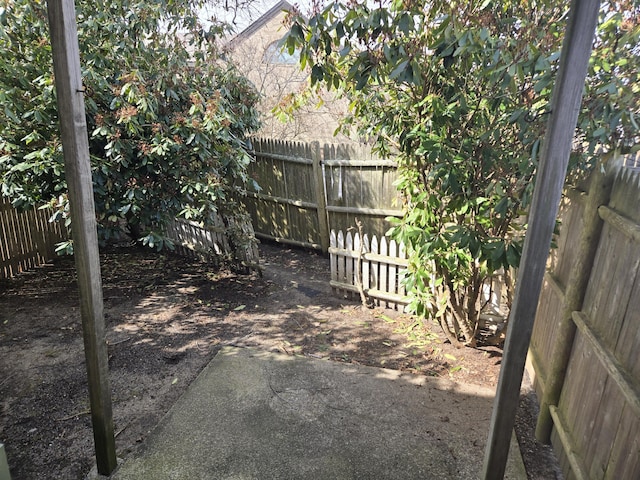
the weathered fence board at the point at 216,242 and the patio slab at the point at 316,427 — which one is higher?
the weathered fence board at the point at 216,242

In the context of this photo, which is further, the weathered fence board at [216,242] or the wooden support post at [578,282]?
the weathered fence board at [216,242]

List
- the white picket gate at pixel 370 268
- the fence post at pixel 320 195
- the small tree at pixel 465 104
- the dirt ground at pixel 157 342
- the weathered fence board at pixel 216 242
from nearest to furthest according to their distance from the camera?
the small tree at pixel 465 104
the dirt ground at pixel 157 342
the white picket gate at pixel 370 268
the weathered fence board at pixel 216 242
the fence post at pixel 320 195

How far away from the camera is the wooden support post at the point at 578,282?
2.11 meters

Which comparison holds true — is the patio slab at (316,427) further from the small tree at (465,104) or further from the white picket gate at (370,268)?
the white picket gate at (370,268)

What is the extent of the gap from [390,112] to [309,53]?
1.22 metres

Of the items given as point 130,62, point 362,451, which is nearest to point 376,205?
point 130,62

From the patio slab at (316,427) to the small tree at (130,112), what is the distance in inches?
81.0

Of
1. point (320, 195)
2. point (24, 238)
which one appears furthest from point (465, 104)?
point (24, 238)

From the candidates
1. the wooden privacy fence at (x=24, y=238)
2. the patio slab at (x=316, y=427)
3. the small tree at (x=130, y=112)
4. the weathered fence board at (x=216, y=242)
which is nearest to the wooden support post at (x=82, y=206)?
the patio slab at (x=316, y=427)

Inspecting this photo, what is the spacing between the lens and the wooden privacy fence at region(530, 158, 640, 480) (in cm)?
163

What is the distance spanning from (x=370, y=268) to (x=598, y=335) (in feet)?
8.90

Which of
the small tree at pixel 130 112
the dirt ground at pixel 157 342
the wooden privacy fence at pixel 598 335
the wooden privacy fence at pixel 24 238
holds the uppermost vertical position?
the small tree at pixel 130 112

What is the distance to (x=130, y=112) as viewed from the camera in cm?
351

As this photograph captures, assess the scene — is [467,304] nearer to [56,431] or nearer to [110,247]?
[56,431]
